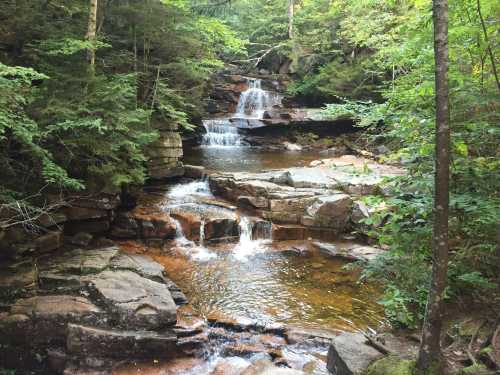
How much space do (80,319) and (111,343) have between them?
0.60m

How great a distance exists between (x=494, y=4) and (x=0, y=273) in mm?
7613

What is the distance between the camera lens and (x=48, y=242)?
7215 millimetres

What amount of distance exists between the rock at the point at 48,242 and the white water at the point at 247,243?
12.9ft

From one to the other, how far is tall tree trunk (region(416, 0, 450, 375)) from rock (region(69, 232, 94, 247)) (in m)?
7.01

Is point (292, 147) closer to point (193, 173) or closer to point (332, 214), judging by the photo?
point (193, 173)

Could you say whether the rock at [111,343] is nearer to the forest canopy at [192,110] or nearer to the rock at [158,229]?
the forest canopy at [192,110]

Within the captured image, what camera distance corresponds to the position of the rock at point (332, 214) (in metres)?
10.4

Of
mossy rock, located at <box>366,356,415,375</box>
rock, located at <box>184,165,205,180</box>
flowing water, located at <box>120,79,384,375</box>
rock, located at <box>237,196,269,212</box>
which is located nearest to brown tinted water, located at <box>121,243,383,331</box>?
flowing water, located at <box>120,79,384,375</box>

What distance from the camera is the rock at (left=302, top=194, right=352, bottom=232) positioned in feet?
34.1

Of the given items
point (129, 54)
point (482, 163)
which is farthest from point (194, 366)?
point (129, 54)

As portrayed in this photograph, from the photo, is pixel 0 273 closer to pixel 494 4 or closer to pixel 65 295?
pixel 65 295

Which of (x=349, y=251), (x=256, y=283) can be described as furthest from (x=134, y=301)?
(x=349, y=251)

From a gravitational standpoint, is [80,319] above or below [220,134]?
below

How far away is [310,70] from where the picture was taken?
24.0 meters
